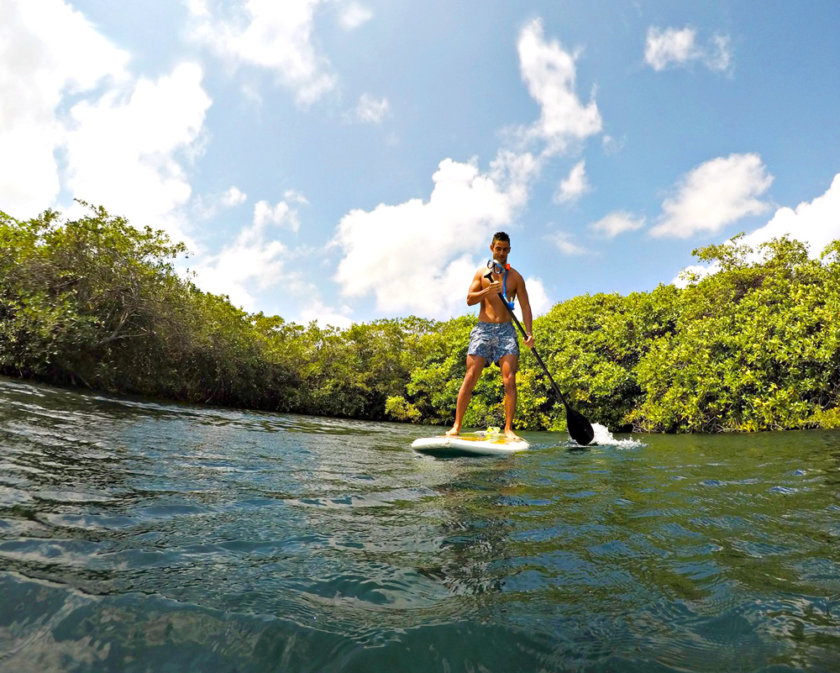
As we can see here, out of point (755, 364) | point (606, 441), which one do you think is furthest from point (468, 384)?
point (755, 364)

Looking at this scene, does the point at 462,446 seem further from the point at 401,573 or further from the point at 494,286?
the point at 401,573

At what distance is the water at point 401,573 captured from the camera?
1244 mm

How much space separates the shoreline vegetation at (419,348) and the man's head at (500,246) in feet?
24.4

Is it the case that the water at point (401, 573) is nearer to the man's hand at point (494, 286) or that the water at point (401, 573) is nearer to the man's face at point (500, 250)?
the man's hand at point (494, 286)

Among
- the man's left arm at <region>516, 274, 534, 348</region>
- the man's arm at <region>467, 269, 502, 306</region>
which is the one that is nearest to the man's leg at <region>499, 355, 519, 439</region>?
the man's left arm at <region>516, 274, 534, 348</region>

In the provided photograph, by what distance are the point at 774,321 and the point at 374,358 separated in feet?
56.2

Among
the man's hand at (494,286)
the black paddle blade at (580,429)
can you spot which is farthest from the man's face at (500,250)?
the black paddle blade at (580,429)

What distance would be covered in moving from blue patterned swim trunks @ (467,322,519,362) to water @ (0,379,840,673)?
9.88ft

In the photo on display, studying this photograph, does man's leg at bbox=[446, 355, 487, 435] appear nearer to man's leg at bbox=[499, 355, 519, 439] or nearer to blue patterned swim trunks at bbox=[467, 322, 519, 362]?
blue patterned swim trunks at bbox=[467, 322, 519, 362]

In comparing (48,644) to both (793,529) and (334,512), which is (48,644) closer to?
(334,512)

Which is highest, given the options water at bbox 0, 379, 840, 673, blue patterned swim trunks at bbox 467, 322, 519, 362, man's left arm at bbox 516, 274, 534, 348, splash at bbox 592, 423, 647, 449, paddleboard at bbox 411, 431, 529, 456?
man's left arm at bbox 516, 274, 534, 348

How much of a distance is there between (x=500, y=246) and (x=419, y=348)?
17730mm

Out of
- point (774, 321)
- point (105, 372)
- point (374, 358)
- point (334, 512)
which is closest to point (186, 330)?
point (105, 372)

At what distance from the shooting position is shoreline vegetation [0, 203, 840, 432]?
405 inches
